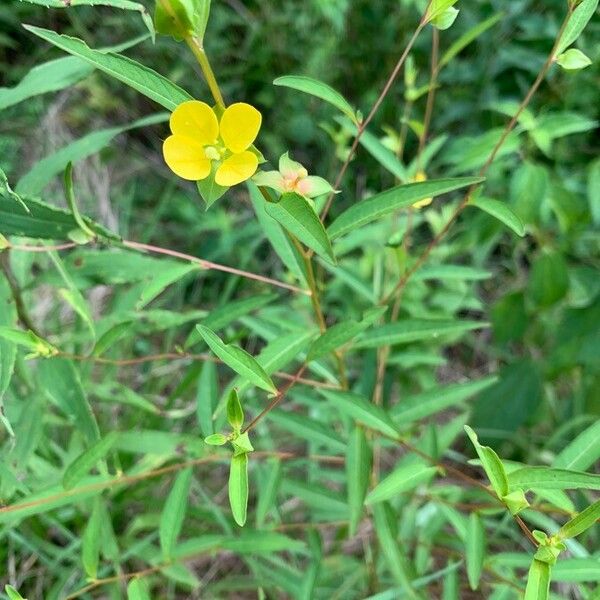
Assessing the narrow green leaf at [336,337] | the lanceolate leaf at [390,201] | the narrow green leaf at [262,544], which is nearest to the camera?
the lanceolate leaf at [390,201]

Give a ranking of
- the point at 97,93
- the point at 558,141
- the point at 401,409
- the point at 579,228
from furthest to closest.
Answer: the point at 97,93, the point at 558,141, the point at 579,228, the point at 401,409

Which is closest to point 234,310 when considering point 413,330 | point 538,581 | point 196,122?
point 413,330

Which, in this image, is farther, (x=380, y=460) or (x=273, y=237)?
(x=380, y=460)

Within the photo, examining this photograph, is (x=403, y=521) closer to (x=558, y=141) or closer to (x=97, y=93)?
(x=558, y=141)

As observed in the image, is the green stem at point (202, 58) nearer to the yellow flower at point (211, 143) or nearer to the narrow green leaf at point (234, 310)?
the yellow flower at point (211, 143)

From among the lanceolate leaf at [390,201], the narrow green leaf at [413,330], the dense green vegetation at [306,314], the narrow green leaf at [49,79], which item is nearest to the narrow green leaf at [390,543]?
the dense green vegetation at [306,314]

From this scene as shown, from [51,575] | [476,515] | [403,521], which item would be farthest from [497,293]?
[51,575]
